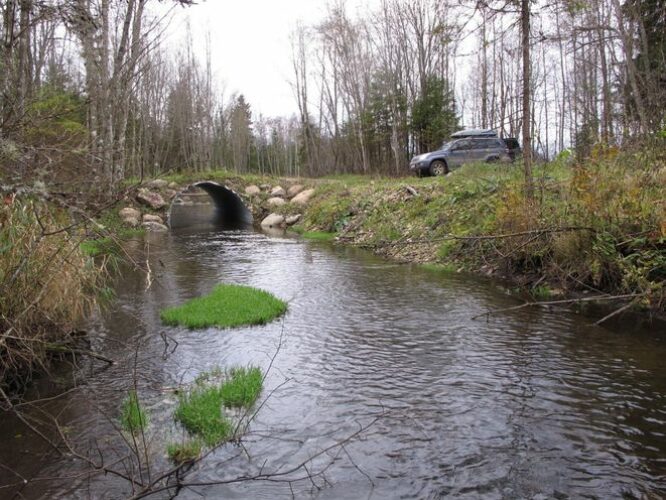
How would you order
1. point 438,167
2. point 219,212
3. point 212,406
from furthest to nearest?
point 219,212
point 438,167
point 212,406

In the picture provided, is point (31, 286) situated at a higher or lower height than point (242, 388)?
higher

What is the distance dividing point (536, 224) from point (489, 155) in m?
13.2

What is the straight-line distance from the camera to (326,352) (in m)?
7.20

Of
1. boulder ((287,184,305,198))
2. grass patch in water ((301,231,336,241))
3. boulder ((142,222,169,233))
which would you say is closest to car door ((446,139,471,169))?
grass patch in water ((301,231,336,241))

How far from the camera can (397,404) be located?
216 inches

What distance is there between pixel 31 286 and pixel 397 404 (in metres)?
4.21

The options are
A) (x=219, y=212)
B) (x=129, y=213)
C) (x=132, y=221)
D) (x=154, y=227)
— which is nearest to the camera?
(x=132, y=221)

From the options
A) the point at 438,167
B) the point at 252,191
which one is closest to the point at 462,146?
the point at 438,167

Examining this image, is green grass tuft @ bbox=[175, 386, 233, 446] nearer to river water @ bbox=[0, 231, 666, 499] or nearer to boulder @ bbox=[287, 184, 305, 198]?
river water @ bbox=[0, 231, 666, 499]

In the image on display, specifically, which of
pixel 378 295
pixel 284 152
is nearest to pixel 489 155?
pixel 378 295

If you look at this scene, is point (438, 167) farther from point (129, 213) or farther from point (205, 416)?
point (205, 416)

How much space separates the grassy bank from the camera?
336 inches

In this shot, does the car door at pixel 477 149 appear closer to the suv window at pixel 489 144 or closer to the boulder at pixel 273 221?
the suv window at pixel 489 144

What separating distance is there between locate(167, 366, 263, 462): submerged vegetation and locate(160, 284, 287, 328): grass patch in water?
230 cm
